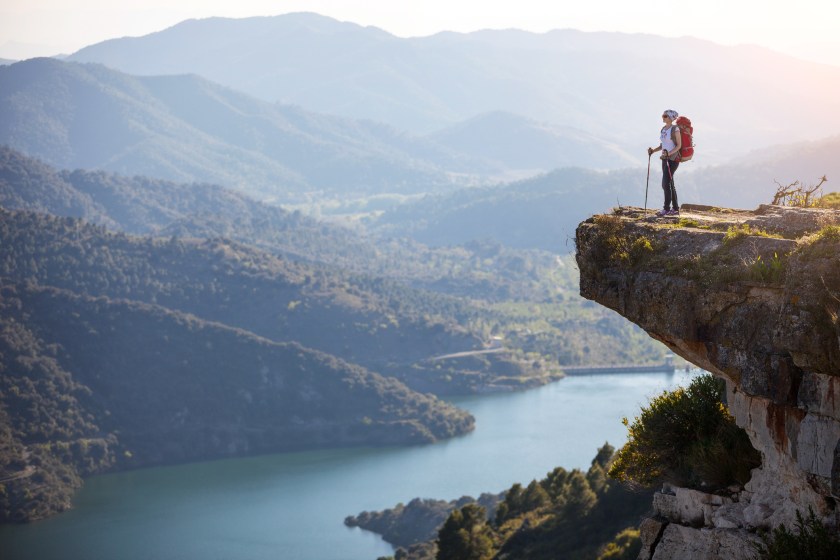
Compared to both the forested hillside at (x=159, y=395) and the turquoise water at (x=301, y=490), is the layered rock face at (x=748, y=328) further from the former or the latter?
the forested hillside at (x=159, y=395)

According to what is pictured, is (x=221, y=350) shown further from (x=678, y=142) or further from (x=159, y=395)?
(x=678, y=142)

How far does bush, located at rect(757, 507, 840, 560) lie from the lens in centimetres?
711

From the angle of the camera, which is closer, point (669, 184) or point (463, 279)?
point (669, 184)

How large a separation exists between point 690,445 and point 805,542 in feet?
8.14

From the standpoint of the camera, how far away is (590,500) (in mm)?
31219

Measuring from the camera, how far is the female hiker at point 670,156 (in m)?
10.3

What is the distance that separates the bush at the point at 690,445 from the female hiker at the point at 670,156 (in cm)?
160

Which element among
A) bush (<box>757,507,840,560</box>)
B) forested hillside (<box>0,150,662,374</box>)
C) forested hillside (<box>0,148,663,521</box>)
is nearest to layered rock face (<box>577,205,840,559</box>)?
bush (<box>757,507,840,560</box>)

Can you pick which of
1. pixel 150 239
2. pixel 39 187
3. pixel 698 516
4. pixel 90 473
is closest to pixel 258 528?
pixel 90 473

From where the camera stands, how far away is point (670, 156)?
34.4 feet

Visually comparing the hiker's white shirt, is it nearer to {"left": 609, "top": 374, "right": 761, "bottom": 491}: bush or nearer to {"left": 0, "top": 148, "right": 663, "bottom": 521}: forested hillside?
{"left": 609, "top": 374, "right": 761, "bottom": 491}: bush

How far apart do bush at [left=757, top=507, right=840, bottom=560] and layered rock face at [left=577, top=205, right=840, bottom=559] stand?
0.11 meters

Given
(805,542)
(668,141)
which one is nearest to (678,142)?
(668,141)

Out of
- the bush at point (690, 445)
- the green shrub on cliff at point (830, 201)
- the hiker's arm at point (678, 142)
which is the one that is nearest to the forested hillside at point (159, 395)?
the bush at point (690, 445)
